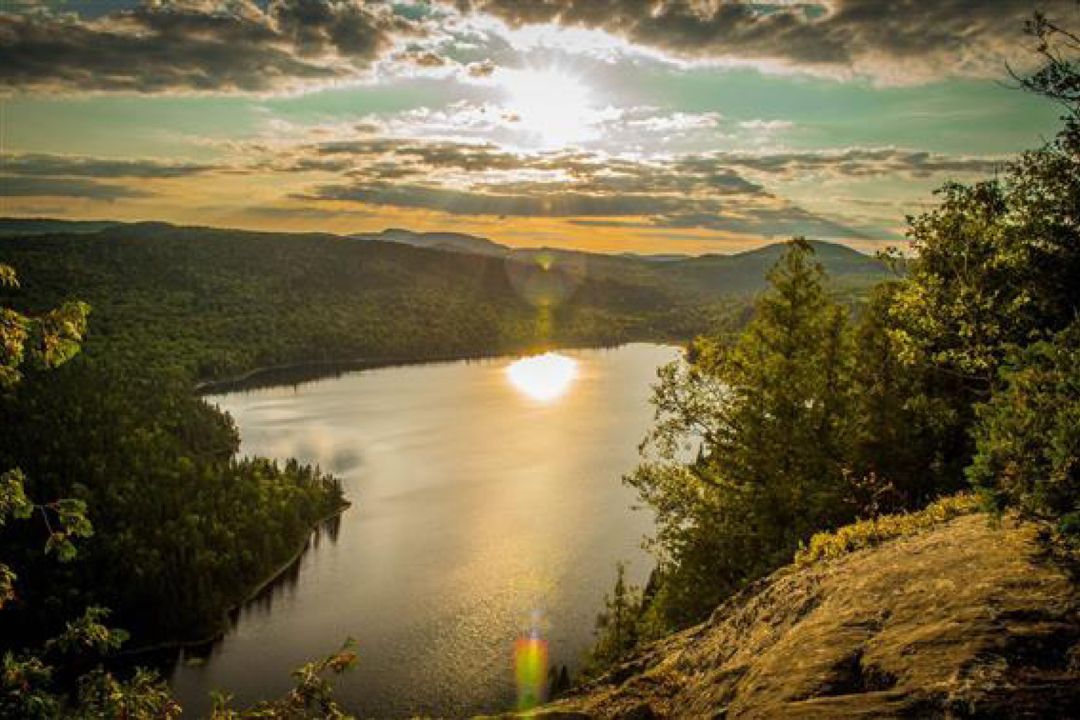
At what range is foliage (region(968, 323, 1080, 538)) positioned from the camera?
9.12 metres

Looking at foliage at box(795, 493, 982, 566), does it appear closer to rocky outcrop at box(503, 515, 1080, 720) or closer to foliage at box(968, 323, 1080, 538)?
rocky outcrop at box(503, 515, 1080, 720)

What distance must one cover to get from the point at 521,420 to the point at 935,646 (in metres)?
179

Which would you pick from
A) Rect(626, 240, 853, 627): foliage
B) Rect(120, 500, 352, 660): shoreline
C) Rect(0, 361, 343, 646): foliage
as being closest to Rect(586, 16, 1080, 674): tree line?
Rect(626, 240, 853, 627): foliage

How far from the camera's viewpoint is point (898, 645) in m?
8.64

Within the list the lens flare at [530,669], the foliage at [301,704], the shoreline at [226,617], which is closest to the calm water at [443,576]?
the lens flare at [530,669]

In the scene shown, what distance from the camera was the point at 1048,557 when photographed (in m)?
9.12

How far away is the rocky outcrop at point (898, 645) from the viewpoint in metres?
7.46


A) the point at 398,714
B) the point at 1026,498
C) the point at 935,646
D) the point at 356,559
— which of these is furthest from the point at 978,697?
the point at 356,559

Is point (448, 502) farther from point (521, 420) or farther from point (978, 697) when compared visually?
point (978, 697)

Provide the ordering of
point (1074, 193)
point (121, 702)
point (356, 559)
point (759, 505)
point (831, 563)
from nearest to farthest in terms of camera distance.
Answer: point (121, 702) → point (831, 563) → point (1074, 193) → point (759, 505) → point (356, 559)

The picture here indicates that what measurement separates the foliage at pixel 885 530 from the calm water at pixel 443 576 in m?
43.0

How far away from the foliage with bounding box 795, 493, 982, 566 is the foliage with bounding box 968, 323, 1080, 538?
2.33 m

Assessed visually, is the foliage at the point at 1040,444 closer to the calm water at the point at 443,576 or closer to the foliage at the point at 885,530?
the foliage at the point at 885,530

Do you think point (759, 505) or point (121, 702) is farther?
point (759, 505)
